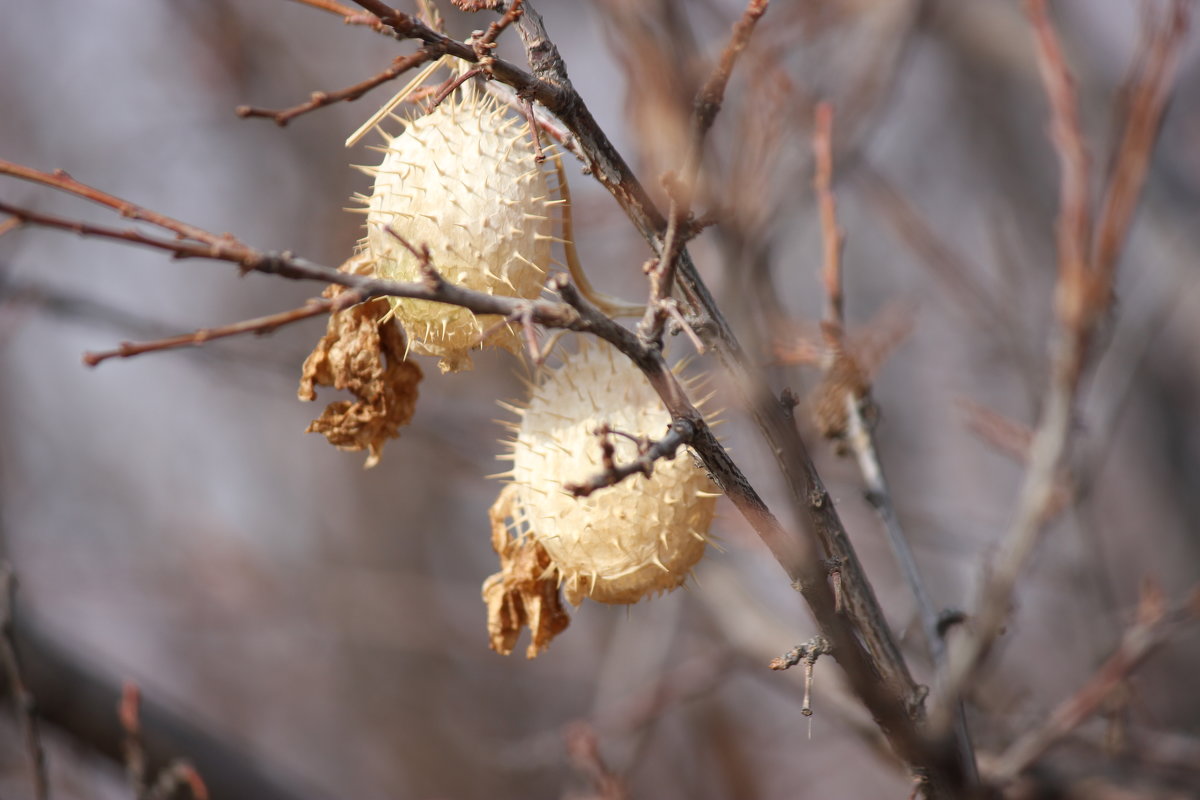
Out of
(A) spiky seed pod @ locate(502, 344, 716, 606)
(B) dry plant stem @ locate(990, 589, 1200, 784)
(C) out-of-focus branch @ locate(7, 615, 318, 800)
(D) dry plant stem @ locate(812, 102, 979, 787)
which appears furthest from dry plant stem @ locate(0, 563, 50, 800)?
(B) dry plant stem @ locate(990, 589, 1200, 784)

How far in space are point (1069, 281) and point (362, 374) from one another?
143 cm

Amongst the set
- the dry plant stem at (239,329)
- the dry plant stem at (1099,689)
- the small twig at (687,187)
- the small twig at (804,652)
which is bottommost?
the dry plant stem at (1099,689)

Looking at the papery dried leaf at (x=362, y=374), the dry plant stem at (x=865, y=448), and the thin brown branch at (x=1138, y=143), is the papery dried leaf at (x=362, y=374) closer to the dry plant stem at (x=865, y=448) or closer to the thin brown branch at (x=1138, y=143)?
the dry plant stem at (x=865, y=448)

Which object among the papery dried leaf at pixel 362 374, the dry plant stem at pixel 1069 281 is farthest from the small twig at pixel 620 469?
the dry plant stem at pixel 1069 281

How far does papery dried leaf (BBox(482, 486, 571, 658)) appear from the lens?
1.63 meters

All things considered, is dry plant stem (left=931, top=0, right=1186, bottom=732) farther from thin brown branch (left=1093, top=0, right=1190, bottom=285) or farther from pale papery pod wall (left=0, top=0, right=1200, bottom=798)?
pale papery pod wall (left=0, top=0, right=1200, bottom=798)

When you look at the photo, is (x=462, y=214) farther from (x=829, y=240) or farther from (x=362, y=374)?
(x=829, y=240)

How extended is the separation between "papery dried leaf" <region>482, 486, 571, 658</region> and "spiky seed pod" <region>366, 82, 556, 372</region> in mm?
364

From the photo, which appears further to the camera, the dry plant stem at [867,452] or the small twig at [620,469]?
the dry plant stem at [867,452]

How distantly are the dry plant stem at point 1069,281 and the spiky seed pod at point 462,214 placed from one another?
43.6 inches

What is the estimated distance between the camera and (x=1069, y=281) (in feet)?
6.22

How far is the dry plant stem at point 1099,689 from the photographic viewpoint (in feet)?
7.00

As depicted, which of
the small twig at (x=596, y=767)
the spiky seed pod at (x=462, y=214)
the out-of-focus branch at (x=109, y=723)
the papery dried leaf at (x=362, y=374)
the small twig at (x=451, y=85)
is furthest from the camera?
the out-of-focus branch at (x=109, y=723)

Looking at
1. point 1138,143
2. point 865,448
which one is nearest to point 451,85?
point 865,448
